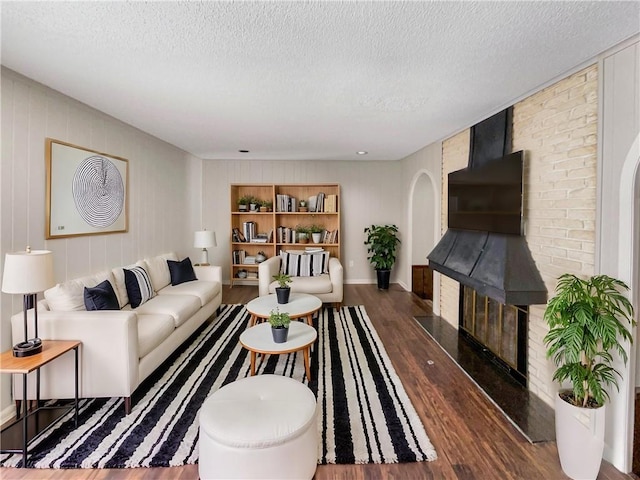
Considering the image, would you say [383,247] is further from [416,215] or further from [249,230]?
[249,230]

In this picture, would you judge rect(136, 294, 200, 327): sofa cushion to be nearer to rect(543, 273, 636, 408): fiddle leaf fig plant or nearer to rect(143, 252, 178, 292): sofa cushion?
rect(143, 252, 178, 292): sofa cushion

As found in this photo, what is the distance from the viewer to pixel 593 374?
171 centimetres

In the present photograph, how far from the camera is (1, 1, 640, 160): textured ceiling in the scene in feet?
4.98

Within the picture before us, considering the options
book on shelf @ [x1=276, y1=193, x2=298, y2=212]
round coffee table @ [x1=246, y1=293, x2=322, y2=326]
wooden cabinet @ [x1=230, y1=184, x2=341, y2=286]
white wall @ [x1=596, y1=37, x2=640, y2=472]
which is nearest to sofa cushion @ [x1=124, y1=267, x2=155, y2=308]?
round coffee table @ [x1=246, y1=293, x2=322, y2=326]

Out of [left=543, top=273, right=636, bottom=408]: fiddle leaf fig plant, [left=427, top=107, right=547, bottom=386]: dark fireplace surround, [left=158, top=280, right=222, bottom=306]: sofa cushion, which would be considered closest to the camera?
[left=543, top=273, right=636, bottom=408]: fiddle leaf fig plant

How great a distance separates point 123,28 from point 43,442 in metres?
2.43

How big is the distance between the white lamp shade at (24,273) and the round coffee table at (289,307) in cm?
172

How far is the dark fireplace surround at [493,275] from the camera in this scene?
2.35 metres

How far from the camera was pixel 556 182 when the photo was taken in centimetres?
222

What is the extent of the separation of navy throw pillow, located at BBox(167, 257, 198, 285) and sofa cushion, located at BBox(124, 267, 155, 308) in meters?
0.62

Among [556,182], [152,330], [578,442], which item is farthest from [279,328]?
[556,182]

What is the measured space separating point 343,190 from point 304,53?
4064 millimetres

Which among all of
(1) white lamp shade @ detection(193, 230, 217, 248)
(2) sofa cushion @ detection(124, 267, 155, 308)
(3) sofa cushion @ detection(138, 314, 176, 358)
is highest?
(1) white lamp shade @ detection(193, 230, 217, 248)

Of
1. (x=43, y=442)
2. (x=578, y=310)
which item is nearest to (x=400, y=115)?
(x=578, y=310)
